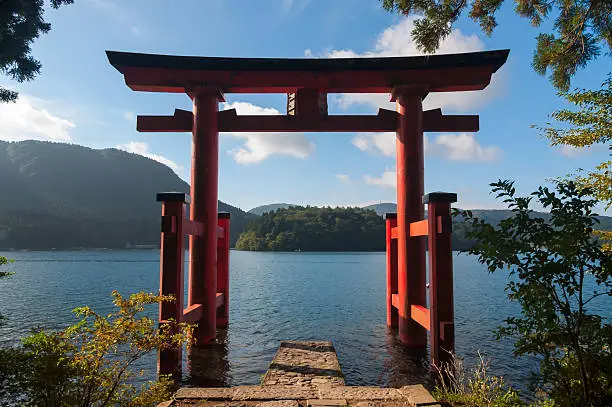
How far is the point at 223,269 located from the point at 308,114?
187 inches

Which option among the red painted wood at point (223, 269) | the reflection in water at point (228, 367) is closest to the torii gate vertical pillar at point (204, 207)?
the reflection in water at point (228, 367)

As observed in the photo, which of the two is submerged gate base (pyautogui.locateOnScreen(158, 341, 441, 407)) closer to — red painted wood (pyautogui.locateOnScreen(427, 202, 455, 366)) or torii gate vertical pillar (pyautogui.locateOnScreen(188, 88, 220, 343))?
red painted wood (pyautogui.locateOnScreen(427, 202, 455, 366))

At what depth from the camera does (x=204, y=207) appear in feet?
26.9

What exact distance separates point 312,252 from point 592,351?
297 ft

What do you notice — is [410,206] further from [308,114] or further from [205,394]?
[205,394]

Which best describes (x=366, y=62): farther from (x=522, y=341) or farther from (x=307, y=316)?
(x=307, y=316)

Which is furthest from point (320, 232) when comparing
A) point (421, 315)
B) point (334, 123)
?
point (421, 315)

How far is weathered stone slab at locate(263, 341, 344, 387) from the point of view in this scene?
18.4 ft

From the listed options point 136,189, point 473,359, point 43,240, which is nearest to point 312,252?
point 43,240

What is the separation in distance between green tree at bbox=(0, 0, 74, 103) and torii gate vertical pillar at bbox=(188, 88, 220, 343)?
3.19 meters

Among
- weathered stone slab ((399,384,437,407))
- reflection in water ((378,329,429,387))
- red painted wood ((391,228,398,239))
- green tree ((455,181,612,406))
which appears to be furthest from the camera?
red painted wood ((391,228,398,239))

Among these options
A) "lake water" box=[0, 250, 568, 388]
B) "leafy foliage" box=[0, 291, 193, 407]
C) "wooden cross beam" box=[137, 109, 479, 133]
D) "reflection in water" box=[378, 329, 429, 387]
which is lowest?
"lake water" box=[0, 250, 568, 388]

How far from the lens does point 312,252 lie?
93.2m

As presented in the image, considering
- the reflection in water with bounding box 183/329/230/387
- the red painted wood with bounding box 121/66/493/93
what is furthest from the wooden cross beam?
the reflection in water with bounding box 183/329/230/387
